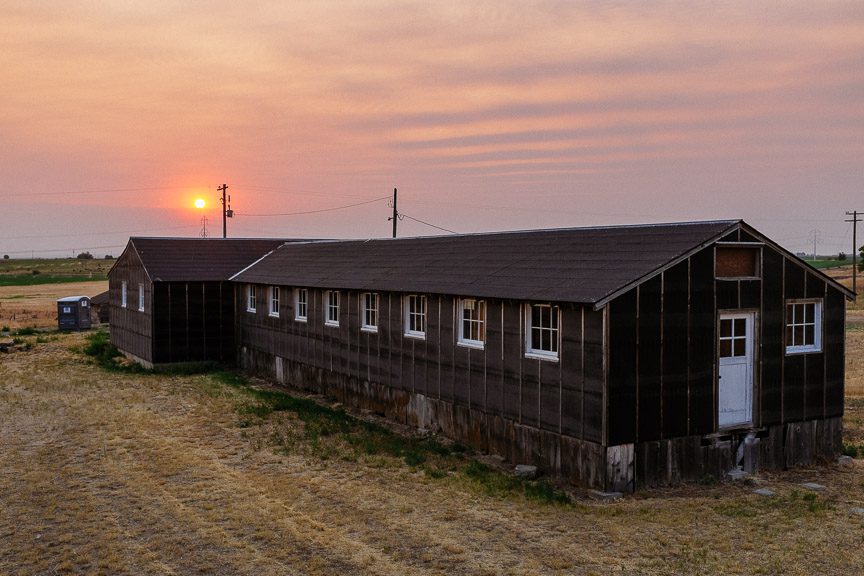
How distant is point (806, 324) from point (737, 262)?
2.43 m

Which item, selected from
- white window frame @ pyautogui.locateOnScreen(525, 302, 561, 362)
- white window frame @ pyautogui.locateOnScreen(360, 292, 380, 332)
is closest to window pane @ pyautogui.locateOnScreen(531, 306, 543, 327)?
white window frame @ pyautogui.locateOnScreen(525, 302, 561, 362)

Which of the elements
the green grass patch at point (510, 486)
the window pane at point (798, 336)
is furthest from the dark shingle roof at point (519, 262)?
the green grass patch at point (510, 486)

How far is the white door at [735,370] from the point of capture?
577 inches

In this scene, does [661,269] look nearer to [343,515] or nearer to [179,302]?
[343,515]

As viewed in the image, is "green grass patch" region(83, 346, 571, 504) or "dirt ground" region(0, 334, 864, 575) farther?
"green grass patch" region(83, 346, 571, 504)

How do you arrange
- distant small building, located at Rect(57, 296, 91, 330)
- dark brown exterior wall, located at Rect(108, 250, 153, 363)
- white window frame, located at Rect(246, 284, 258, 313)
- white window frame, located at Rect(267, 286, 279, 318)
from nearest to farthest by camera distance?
white window frame, located at Rect(267, 286, 279, 318) < white window frame, located at Rect(246, 284, 258, 313) < dark brown exterior wall, located at Rect(108, 250, 153, 363) < distant small building, located at Rect(57, 296, 91, 330)

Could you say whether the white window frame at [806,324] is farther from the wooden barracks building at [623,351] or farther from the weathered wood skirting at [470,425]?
the weathered wood skirting at [470,425]

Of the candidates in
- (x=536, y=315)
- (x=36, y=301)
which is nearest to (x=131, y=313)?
(x=536, y=315)

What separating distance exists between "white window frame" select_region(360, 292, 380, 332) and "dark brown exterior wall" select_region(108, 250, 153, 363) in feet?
38.6

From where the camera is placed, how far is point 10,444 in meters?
17.3

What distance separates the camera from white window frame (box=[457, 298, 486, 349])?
650 inches

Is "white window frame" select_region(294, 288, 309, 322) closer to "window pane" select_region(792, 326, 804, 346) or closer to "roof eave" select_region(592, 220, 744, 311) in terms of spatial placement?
"roof eave" select_region(592, 220, 744, 311)

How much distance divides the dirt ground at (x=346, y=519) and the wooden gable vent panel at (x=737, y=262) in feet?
12.8

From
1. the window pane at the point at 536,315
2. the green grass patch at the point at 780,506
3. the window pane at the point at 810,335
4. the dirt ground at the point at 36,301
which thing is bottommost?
the green grass patch at the point at 780,506
